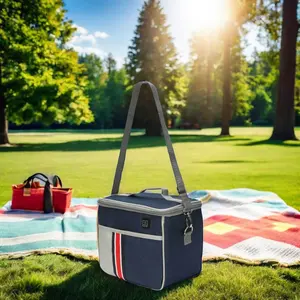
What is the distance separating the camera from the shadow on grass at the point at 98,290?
2742 millimetres

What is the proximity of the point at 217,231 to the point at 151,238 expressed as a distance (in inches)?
71.4

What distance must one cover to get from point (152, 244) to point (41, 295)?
812 millimetres

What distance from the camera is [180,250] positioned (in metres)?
2.85

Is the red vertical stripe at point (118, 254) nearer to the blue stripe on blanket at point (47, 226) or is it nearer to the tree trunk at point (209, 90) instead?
the blue stripe on blanket at point (47, 226)

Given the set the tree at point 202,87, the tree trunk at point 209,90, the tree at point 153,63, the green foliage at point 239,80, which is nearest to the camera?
the tree at point 153,63

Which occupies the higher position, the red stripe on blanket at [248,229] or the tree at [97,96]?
the tree at [97,96]

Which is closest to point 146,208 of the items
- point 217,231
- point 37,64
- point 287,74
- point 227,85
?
point 217,231

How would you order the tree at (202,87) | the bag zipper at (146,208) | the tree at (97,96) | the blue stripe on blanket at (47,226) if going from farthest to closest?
the tree at (97,96), the tree at (202,87), the blue stripe on blanket at (47,226), the bag zipper at (146,208)

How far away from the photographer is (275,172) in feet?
32.0

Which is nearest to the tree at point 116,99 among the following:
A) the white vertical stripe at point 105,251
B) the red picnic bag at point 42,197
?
the red picnic bag at point 42,197

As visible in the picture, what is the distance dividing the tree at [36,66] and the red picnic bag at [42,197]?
15.6m

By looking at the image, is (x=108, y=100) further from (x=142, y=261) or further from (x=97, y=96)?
(x=142, y=261)

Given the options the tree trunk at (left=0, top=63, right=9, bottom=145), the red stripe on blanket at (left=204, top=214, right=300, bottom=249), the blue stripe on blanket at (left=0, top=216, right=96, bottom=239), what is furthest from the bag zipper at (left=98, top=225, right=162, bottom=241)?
the tree trunk at (left=0, top=63, right=9, bottom=145)

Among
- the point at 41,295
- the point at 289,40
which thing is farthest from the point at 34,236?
the point at 289,40
